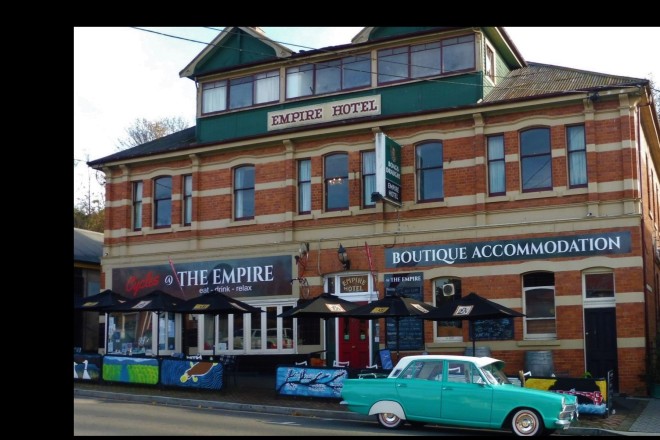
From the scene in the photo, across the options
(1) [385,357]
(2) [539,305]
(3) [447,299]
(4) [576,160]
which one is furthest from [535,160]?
(1) [385,357]

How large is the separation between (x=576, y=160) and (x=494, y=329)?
17.5ft

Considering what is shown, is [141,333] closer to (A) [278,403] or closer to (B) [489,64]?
(A) [278,403]

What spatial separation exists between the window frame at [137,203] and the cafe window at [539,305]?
14.8 m

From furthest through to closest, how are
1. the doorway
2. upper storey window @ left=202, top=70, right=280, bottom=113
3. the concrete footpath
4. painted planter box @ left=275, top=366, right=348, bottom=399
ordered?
1. upper storey window @ left=202, top=70, right=280, bottom=113
2. the doorway
3. painted planter box @ left=275, top=366, right=348, bottom=399
4. the concrete footpath

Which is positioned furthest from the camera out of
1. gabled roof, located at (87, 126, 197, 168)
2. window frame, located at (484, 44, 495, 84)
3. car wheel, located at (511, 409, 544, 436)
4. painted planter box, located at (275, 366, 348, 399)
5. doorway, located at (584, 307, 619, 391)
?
gabled roof, located at (87, 126, 197, 168)

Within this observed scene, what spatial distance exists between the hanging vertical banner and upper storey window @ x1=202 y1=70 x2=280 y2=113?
17.3ft

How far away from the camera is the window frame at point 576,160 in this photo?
72.8ft

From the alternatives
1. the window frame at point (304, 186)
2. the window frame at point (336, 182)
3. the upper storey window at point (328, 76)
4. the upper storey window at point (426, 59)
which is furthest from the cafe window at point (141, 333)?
the upper storey window at point (426, 59)

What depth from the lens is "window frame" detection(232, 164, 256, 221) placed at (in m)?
27.5

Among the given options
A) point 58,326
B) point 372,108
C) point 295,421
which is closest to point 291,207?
point 372,108

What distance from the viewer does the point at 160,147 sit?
30078mm

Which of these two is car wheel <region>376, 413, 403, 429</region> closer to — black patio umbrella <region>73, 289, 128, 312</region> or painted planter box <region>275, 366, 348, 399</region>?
painted planter box <region>275, 366, 348, 399</region>

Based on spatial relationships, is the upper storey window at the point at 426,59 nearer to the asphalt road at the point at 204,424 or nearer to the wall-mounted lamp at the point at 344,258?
the wall-mounted lamp at the point at 344,258

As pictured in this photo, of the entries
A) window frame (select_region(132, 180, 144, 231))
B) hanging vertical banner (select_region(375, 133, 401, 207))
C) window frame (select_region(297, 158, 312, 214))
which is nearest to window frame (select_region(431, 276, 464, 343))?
hanging vertical banner (select_region(375, 133, 401, 207))
